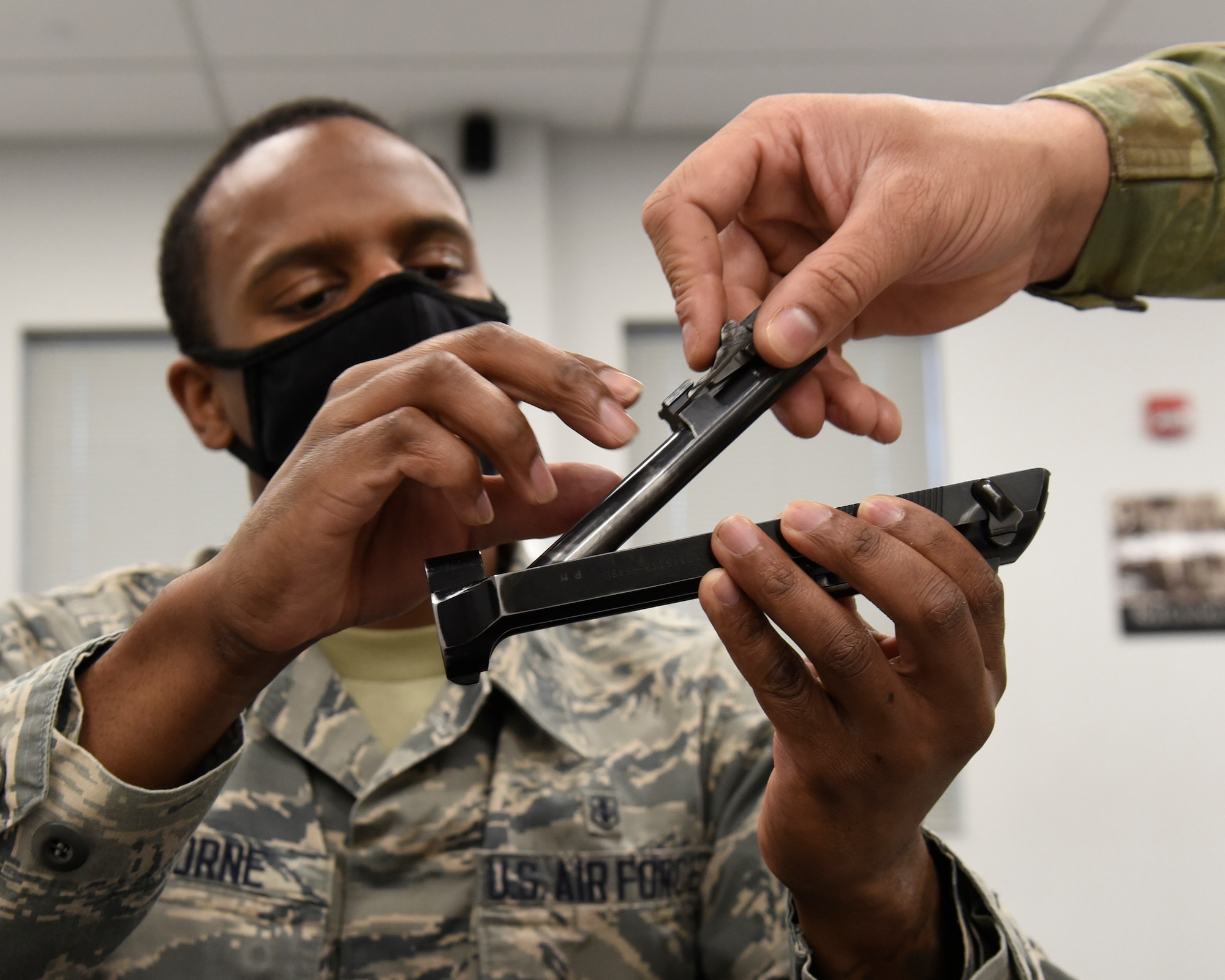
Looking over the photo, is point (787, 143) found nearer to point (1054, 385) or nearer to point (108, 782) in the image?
point (108, 782)

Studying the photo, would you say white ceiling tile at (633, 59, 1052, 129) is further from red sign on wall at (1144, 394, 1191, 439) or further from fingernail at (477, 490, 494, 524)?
fingernail at (477, 490, 494, 524)

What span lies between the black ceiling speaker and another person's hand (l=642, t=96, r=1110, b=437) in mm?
2447

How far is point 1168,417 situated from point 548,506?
10.1 ft

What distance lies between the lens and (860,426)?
0.95 m

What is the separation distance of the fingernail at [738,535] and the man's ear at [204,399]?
0.93m

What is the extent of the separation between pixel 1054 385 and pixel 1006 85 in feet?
3.22

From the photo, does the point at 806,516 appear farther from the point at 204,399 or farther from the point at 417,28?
the point at 417,28

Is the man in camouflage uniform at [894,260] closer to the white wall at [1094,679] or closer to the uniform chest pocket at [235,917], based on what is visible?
the uniform chest pocket at [235,917]

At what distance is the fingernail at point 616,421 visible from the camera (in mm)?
761

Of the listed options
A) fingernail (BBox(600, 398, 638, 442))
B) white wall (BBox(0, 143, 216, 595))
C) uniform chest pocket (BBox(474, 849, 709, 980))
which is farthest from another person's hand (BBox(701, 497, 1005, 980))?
white wall (BBox(0, 143, 216, 595))

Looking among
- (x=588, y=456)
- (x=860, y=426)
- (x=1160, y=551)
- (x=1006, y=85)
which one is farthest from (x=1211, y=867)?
(x=860, y=426)

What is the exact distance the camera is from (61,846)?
78 centimetres

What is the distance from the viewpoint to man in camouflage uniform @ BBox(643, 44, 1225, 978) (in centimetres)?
74

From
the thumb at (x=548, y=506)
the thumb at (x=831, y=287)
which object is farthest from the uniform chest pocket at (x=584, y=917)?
the thumb at (x=831, y=287)
